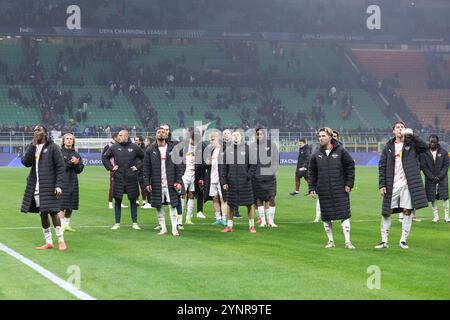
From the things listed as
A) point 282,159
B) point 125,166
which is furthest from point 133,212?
point 282,159

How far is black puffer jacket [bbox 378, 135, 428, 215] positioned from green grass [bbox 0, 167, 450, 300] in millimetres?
905

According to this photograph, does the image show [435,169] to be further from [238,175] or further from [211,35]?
[211,35]

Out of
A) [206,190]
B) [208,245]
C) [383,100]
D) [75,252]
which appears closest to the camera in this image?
[75,252]

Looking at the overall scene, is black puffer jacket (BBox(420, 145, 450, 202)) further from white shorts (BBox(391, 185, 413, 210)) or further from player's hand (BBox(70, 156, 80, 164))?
player's hand (BBox(70, 156, 80, 164))

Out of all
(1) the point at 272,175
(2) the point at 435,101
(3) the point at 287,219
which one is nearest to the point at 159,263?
(1) the point at 272,175

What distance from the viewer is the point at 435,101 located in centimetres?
8306

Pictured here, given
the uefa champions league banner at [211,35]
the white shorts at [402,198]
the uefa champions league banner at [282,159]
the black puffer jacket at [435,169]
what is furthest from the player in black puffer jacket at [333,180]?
the uefa champions league banner at [211,35]

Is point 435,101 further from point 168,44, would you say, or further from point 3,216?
point 3,216

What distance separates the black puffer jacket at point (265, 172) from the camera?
71.0ft

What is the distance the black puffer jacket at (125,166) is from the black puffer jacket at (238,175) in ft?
6.32

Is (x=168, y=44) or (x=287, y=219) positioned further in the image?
(x=168, y=44)

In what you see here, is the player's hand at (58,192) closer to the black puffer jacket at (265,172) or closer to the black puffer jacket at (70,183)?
the black puffer jacket at (70,183)

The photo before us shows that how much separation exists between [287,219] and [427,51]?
6583 centimetres

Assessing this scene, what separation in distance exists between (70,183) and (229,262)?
6.62 m
